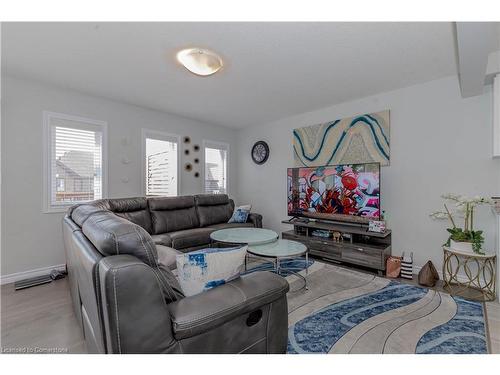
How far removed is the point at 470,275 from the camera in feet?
8.65

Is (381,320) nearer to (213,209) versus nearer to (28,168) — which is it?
(213,209)

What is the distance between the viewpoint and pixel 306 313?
2072mm

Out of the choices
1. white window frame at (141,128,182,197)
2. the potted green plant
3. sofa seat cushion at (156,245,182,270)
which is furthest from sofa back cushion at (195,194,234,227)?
the potted green plant

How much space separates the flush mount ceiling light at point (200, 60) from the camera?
2.23 m

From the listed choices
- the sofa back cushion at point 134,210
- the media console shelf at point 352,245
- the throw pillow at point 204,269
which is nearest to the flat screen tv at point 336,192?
the media console shelf at point 352,245

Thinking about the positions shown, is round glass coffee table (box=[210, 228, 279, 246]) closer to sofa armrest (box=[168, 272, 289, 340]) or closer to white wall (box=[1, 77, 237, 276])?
sofa armrest (box=[168, 272, 289, 340])

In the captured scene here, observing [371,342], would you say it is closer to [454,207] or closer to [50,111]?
[454,207]

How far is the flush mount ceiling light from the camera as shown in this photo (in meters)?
2.23

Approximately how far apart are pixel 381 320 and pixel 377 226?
1.40 metres

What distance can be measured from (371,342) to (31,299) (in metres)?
3.10

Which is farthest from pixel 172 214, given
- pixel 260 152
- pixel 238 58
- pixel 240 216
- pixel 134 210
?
pixel 238 58

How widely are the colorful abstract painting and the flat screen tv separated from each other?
13.2 inches
